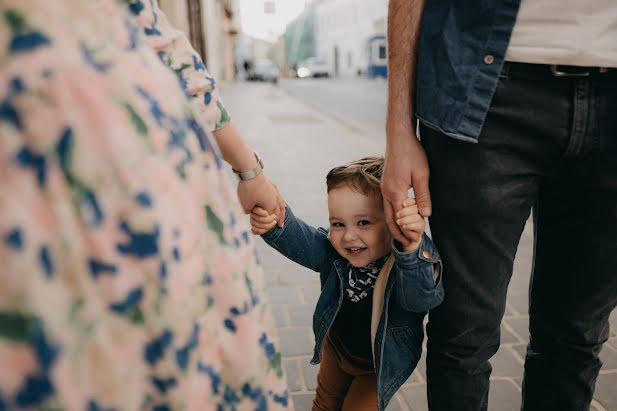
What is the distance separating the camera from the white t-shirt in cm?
104

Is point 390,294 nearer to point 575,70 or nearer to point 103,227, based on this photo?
point 575,70

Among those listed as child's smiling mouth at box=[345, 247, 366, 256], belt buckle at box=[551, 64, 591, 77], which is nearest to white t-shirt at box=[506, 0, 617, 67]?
belt buckle at box=[551, 64, 591, 77]

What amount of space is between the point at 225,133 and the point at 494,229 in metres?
0.73

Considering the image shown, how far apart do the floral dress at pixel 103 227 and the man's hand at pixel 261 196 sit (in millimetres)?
612

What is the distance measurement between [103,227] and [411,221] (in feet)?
2.74

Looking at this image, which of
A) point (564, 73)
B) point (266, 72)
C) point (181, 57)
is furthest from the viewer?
point (266, 72)

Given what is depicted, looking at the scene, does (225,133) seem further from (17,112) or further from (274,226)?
(17,112)

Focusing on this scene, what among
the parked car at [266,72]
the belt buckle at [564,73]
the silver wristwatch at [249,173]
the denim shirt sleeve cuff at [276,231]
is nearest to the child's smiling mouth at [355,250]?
the denim shirt sleeve cuff at [276,231]

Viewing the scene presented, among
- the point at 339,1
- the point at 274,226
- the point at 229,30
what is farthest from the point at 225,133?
the point at 339,1

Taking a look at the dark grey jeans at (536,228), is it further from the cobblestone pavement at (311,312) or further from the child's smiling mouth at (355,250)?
the cobblestone pavement at (311,312)

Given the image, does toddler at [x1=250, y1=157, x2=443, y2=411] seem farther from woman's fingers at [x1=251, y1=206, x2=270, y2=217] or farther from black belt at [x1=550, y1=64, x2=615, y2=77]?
black belt at [x1=550, y1=64, x2=615, y2=77]

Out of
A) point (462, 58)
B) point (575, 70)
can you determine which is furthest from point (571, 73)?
point (462, 58)

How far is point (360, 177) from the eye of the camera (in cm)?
143

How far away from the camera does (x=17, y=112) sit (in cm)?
54
